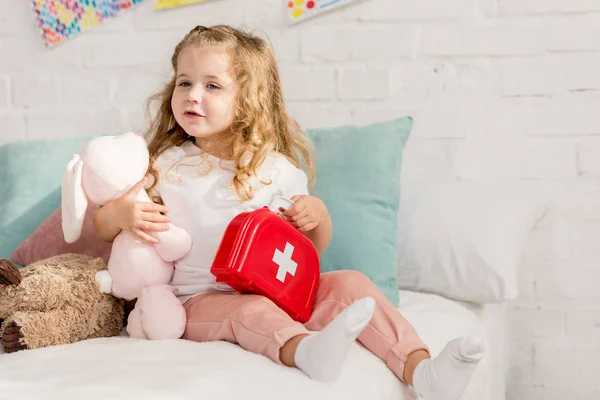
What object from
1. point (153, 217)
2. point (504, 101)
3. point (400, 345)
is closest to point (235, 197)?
point (153, 217)

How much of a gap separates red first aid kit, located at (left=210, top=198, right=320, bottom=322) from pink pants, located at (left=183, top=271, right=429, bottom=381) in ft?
0.08

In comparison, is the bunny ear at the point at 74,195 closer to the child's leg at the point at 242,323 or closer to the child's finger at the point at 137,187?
the child's finger at the point at 137,187

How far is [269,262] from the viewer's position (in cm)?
127

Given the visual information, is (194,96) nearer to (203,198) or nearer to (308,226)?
(203,198)

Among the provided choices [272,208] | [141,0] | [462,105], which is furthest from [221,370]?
[141,0]

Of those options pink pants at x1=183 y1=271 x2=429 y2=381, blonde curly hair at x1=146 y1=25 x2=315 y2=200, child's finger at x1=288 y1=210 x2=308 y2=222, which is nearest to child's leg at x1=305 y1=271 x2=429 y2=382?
pink pants at x1=183 y1=271 x2=429 y2=381

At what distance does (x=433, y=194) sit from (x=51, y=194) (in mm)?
844

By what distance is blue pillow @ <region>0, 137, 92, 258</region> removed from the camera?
67.4 inches

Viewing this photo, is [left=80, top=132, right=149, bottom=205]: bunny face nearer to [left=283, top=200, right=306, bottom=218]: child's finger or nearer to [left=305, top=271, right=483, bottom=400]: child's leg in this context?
[left=283, top=200, right=306, bottom=218]: child's finger

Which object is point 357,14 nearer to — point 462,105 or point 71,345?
point 462,105

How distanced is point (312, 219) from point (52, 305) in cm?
46

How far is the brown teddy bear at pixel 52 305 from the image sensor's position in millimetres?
1227

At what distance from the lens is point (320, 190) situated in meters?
1.64

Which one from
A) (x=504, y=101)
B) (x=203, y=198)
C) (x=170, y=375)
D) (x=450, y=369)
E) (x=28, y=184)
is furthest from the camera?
(x=504, y=101)
